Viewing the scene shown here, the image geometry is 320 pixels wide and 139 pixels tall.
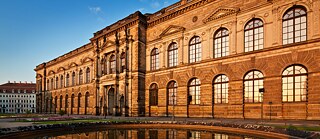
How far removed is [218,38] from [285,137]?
14.5m

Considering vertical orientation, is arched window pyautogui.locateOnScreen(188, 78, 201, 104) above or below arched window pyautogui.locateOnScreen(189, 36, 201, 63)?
below

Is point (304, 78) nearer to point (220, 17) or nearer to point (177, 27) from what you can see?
point (220, 17)

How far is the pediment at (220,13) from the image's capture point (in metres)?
22.1

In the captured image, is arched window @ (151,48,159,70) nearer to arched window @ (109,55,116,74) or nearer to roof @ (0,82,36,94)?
arched window @ (109,55,116,74)

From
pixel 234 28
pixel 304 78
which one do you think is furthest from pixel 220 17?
pixel 304 78

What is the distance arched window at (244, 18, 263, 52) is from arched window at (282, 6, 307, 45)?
79.5 inches

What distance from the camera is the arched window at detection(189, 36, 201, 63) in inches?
1003

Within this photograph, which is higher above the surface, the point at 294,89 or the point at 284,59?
the point at 284,59

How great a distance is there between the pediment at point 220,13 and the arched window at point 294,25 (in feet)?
15.1

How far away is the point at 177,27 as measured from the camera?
89.9 feet

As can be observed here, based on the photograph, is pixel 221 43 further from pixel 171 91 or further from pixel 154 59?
pixel 154 59

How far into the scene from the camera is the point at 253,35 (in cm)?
2095

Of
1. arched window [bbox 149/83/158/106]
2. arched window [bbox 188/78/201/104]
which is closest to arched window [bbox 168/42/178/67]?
arched window [bbox 188/78/201/104]

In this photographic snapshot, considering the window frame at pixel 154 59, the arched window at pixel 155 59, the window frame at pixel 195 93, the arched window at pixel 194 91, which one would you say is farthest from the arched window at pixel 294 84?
the arched window at pixel 155 59
